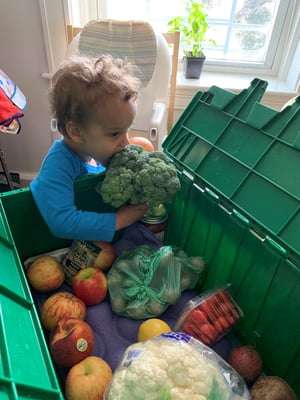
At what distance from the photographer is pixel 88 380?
23.2 inches

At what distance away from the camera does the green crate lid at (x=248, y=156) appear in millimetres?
618

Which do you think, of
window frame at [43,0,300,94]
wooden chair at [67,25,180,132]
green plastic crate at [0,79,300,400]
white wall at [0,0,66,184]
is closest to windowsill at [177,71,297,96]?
window frame at [43,0,300,94]

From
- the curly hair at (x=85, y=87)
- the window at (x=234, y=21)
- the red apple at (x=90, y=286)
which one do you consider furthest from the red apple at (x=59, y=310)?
the window at (x=234, y=21)

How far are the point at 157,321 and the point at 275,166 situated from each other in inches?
16.2

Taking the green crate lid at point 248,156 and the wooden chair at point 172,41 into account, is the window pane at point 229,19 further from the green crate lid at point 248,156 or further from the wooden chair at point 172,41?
the green crate lid at point 248,156

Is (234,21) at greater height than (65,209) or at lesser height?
greater

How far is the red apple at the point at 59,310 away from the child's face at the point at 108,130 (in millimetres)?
342

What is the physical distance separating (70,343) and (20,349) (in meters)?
0.22

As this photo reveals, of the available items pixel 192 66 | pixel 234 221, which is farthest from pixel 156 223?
pixel 192 66

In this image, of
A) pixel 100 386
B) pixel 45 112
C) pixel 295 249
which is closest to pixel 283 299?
pixel 295 249

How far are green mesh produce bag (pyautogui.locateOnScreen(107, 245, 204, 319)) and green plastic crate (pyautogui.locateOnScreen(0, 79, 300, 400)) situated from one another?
0.23 feet

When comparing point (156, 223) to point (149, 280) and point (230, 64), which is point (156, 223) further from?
point (230, 64)

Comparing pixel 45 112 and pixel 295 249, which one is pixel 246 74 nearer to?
pixel 45 112

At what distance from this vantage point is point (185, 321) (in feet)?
2.35
